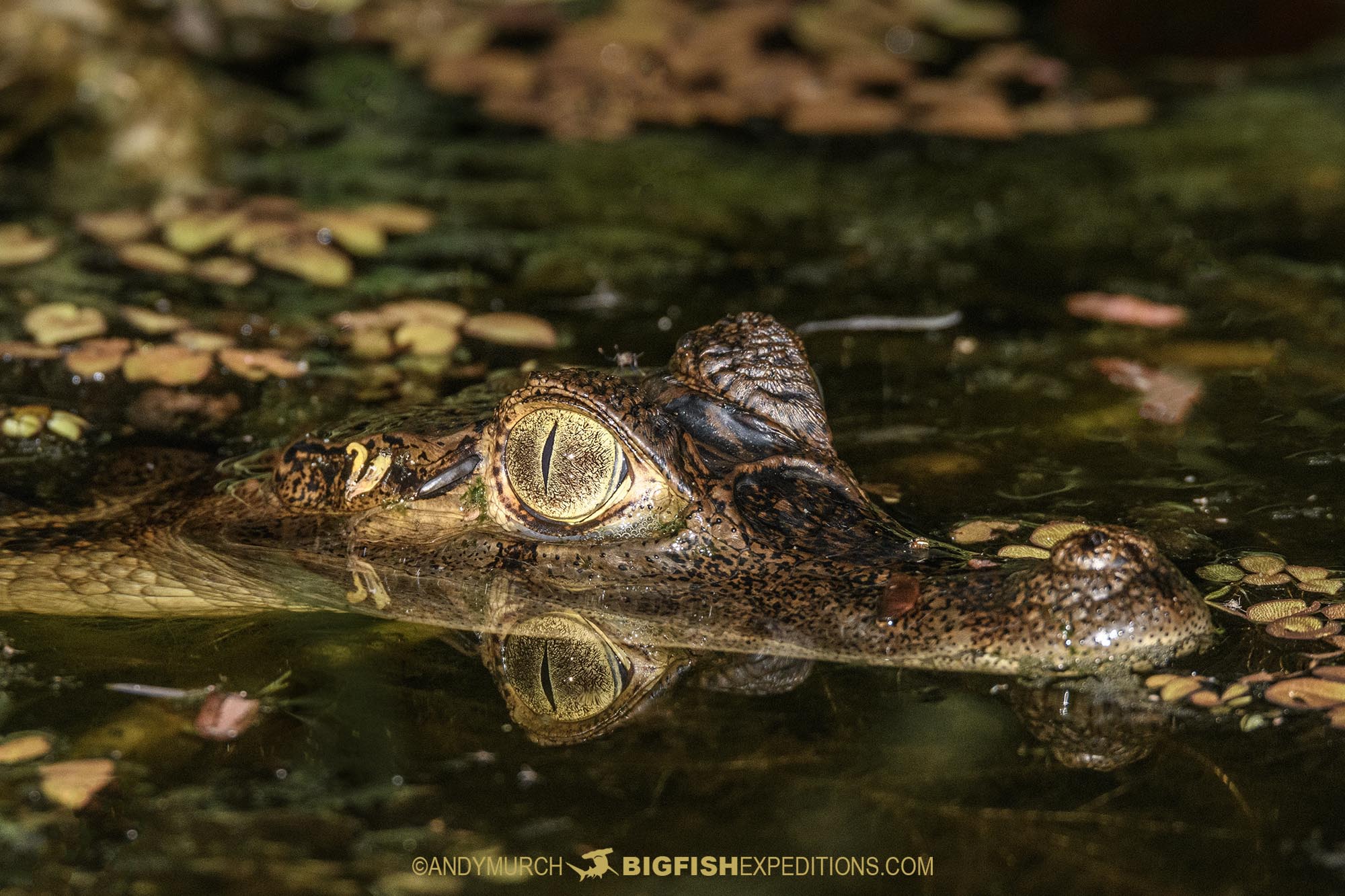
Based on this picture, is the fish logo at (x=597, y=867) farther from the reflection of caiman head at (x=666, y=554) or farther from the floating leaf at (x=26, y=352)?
the floating leaf at (x=26, y=352)

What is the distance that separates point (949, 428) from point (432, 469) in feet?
6.13

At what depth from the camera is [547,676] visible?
3453 millimetres

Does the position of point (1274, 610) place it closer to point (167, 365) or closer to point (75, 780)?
point (75, 780)

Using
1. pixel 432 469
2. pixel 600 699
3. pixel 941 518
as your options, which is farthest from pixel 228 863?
pixel 941 518

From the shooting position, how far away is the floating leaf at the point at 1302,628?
3488mm

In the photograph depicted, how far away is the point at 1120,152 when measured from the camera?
305 inches

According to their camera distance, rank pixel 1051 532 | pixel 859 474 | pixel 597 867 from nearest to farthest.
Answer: pixel 597 867 < pixel 1051 532 < pixel 859 474

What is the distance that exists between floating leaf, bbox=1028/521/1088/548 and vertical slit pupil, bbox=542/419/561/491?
1.32 m

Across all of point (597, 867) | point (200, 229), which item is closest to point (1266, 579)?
point (597, 867)

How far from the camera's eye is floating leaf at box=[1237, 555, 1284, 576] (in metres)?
3.81

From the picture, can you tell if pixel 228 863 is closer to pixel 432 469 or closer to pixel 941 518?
pixel 432 469

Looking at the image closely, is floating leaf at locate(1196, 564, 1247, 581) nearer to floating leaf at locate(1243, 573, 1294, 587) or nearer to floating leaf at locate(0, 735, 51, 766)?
floating leaf at locate(1243, 573, 1294, 587)

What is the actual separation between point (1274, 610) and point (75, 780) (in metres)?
2.82

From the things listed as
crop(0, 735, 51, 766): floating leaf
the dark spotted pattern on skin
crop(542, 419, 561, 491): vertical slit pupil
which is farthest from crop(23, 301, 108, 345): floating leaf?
crop(542, 419, 561, 491): vertical slit pupil
